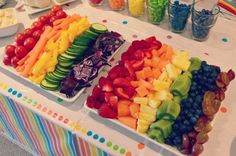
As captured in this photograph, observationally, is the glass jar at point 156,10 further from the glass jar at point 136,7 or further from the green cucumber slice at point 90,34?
the green cucumber slice at point 90,34

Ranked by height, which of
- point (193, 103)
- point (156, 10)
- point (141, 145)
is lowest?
point (141, 145)

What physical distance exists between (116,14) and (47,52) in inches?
14.4

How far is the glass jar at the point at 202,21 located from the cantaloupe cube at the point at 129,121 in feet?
1.47

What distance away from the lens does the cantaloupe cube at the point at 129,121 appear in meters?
0.98

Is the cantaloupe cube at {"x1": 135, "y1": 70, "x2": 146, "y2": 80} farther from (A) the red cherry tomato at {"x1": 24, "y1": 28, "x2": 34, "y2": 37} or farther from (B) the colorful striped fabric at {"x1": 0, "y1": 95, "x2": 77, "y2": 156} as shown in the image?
(A) the red cherry tomato at {"x1": 24, "y1": 28, "x2": 34, "y2": 37}

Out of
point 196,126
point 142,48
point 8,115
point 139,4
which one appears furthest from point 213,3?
point 8,115

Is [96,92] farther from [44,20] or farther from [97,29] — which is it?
[44,20]

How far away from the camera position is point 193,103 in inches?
38.2

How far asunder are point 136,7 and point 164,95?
0.46m

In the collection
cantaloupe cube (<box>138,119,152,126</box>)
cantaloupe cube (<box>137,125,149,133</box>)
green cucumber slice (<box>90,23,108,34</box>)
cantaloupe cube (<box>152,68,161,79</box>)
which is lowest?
cantaloupe cube (<box>137,125,149,133</box>)

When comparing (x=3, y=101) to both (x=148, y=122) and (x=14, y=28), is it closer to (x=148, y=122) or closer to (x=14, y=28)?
(x=14, y=28)

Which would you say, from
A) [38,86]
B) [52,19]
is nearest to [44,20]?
[52,19]

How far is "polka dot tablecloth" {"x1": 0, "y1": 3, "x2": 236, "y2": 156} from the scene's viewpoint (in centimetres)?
99

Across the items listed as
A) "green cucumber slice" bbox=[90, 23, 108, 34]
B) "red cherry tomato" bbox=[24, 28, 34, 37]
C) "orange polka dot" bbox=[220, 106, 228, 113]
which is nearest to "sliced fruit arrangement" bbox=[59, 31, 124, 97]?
"green cucumber slice" bbox=[90, 23, 108, 34]
